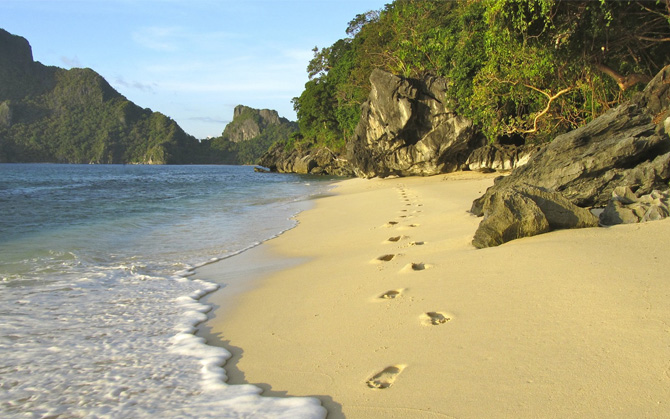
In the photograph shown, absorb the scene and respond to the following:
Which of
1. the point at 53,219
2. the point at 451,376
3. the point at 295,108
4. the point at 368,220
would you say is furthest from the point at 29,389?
the point at 295,108

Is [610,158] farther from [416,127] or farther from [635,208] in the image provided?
[416,127]

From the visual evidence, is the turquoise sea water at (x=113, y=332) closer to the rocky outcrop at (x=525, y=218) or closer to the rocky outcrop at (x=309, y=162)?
the rocky outcrop at (x=525, y=218)

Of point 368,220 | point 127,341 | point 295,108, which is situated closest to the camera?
point 127,341

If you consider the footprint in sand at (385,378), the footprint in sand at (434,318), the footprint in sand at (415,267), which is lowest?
the footprint in sand at (385,378)

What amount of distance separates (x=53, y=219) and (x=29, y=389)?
38.8ft

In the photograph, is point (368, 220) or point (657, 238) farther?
point (368, 220)

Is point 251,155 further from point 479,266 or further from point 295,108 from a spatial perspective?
point 479,266

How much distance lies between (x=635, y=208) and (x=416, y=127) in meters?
20.5

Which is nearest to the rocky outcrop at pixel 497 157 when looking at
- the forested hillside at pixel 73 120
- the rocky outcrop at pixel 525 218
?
the rocky outcrop at pixel 525 218

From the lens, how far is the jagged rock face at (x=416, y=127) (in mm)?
23938

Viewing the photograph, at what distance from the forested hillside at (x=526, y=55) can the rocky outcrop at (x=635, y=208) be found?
4.59 m

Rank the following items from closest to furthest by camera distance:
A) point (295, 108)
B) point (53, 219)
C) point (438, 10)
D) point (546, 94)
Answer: point (53, 219), point (546, 94), point (438, 10), point (295, 108)

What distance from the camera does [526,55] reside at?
1473 cm

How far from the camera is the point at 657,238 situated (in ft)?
15.3
